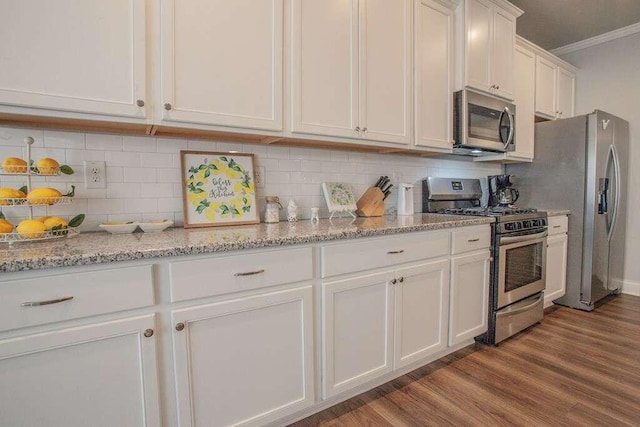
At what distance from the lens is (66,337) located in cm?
92

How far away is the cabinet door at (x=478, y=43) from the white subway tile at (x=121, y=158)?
2.19m

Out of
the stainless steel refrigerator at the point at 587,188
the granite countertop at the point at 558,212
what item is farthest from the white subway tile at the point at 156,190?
the stainless steel refrigerator at the point at 587,188

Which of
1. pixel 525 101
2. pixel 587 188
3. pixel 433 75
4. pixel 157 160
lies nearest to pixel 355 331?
pixel 157 160

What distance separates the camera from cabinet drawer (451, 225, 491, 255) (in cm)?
190

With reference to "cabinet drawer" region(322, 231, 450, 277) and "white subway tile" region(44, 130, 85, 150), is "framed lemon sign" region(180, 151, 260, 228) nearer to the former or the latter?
"white subway tile" region(44, 130, 85, 150)

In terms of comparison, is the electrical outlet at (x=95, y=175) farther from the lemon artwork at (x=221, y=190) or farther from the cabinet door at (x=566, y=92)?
the cabinet door at (x=566, y=92)

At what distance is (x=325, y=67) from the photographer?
1691 mm

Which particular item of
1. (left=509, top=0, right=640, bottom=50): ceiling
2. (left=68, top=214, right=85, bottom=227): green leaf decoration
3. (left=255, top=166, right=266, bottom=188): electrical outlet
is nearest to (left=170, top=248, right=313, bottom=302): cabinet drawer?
(left=68, top=214, right=85, bottom=227): green leaf decoration

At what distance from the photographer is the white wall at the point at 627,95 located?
320 cm

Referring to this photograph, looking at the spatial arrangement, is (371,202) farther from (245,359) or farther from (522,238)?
(245,359)

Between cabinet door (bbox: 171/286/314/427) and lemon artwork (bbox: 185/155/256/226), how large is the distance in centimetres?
61

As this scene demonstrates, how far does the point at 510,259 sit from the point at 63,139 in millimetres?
2676

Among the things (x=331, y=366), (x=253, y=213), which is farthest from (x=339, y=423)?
(x=253, y=213)

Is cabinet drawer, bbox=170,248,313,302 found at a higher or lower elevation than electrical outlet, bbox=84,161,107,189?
lower
